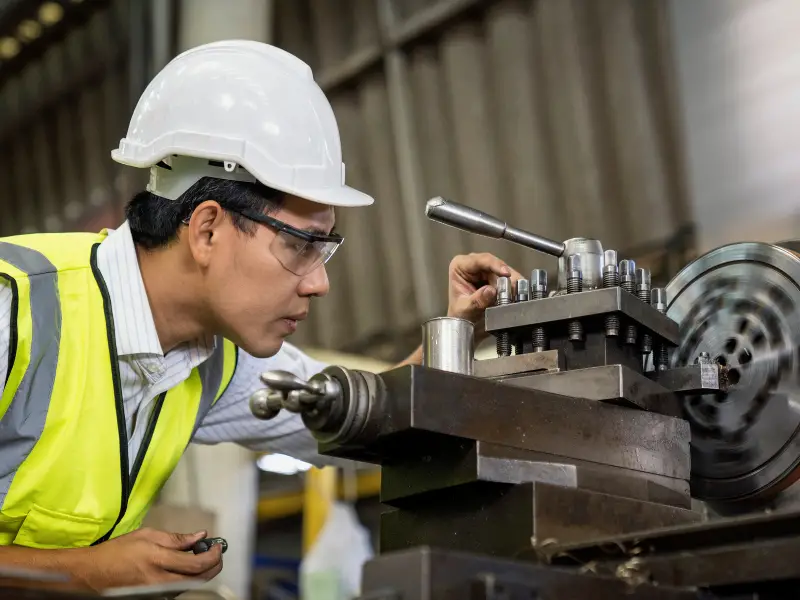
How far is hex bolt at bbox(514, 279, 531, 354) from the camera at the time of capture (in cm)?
128

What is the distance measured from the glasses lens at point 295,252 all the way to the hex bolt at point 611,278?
15.6 inches

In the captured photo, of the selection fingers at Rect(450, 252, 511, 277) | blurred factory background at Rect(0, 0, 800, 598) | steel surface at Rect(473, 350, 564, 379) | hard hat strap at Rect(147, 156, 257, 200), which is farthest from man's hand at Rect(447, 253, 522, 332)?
blurred factory background at Rect(0, 0, 800, 598)

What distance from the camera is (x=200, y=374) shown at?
1625 millimetres

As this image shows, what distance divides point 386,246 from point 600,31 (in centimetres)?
128

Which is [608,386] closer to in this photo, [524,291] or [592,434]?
[592,434]

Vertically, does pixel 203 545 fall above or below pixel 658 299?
below

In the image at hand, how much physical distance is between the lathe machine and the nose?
25cm

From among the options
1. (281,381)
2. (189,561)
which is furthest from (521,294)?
(189,561)

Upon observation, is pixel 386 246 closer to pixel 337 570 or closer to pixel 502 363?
pixel 337 570

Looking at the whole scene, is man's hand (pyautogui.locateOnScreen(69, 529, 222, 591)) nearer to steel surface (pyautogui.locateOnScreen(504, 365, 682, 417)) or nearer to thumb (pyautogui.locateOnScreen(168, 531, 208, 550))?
thumb (pyautogui.locateOnScreen(168, 531, 208, 550))

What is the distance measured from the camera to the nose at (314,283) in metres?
1.45

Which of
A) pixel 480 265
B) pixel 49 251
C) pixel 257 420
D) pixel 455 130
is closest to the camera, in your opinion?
pixel 49 251

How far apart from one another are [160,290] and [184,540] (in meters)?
0.40

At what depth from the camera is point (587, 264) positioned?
4.18 feet
